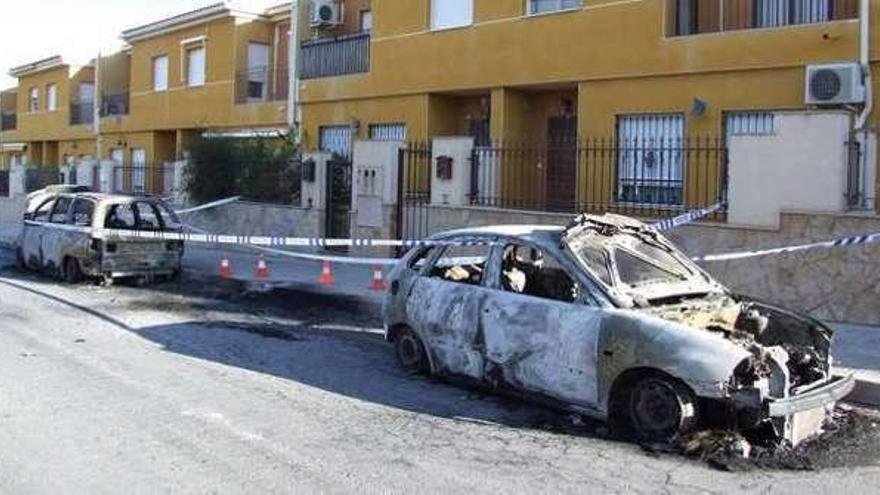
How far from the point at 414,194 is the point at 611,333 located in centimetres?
1187

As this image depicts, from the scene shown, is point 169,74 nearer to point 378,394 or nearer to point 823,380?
point 378,394

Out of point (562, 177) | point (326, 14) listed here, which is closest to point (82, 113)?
point (326, 14)

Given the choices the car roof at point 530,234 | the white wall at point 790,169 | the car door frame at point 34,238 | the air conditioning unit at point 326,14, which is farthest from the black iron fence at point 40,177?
the car roof at point 530,234

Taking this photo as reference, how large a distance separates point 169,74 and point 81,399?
92.5 ft

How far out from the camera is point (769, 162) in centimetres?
1270

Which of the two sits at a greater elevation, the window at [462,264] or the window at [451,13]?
the window at [451,13]

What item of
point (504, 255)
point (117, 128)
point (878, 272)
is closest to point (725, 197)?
point (878, 272)

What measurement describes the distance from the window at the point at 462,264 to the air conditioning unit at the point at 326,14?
59.1ft

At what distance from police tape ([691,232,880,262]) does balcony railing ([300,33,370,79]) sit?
13376mm

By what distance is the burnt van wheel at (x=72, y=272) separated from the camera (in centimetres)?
1623

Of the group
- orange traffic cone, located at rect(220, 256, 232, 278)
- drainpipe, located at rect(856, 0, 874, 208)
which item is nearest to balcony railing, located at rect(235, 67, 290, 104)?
orange traffic cone, located at rect(220, 256, 232, 278)

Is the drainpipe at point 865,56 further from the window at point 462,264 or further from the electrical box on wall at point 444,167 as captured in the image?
the window at point 462,264

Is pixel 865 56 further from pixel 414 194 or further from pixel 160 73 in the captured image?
pixel 160 73

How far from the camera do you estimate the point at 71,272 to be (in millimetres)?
16406
